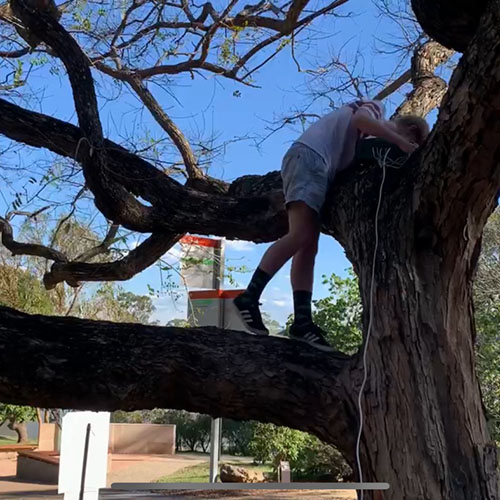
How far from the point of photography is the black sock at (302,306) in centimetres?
356

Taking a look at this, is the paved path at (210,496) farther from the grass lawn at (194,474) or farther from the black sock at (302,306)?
the black sock at (302,306)

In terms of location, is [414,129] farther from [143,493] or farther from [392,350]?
[143,493]

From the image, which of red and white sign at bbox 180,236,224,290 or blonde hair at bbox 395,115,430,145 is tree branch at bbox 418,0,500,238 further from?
red and white sign at bbox 180,236,224,290

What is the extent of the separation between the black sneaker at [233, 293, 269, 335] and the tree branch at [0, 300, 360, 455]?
0.45 meters

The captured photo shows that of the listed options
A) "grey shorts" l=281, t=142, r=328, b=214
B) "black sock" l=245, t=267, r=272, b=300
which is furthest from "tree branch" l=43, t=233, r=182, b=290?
"grey shorts" l=281, t=142, r=328, b=214

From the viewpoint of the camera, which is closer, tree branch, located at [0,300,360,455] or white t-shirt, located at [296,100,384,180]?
tree branch, located at [0,300,360,455]

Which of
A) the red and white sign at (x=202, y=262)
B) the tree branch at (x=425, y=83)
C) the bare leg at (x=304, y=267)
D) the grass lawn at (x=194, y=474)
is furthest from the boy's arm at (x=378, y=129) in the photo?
the grass lawn at (x=194, y=474)

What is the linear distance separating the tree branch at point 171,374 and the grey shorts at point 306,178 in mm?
753

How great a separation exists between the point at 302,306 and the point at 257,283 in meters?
0.27

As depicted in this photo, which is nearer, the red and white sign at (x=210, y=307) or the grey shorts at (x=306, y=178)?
the grey shorts at (x=306, y=178)

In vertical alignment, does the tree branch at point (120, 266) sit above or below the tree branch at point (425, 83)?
below

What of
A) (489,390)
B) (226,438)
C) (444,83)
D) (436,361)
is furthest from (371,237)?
(226,438)

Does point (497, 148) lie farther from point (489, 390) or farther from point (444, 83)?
point (489, 390)

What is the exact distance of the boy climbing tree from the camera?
11.3ft
